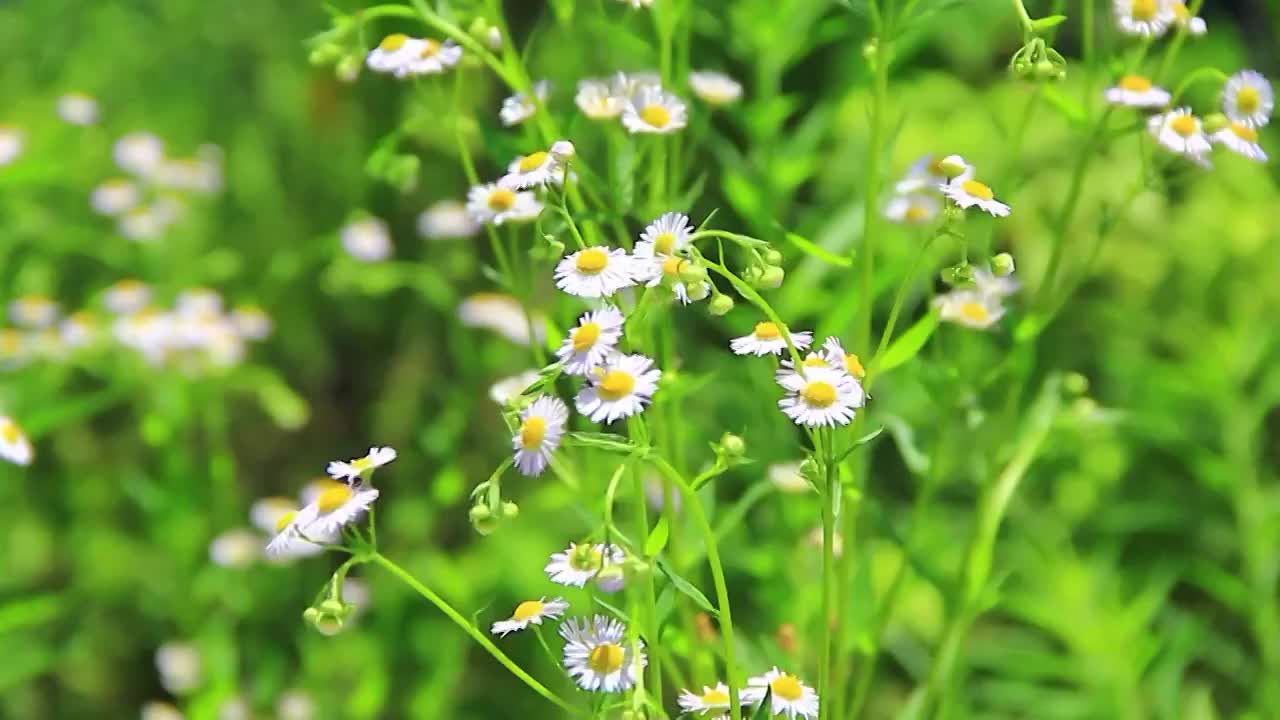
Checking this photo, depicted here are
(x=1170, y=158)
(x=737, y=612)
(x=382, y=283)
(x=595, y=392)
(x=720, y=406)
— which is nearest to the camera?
(x=595, y=392)

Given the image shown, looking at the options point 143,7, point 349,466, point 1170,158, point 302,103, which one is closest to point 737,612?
point 1170,158

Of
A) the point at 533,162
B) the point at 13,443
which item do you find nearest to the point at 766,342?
the point at 533,162

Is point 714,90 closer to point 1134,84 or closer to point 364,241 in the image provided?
point 1134,84

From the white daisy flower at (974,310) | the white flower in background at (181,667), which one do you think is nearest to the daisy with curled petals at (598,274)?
the white daisy flower at (974,310)

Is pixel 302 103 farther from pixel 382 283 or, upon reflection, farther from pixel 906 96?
pixel 906 96

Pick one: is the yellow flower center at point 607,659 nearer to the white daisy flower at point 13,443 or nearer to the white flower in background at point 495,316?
the white daisy flower at point 13,443

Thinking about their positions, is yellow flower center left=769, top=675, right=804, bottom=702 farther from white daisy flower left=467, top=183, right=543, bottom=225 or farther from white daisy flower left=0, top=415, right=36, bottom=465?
white daisy flower left=0, top=415, right=36, bottom=465

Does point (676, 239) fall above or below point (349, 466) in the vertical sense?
above
